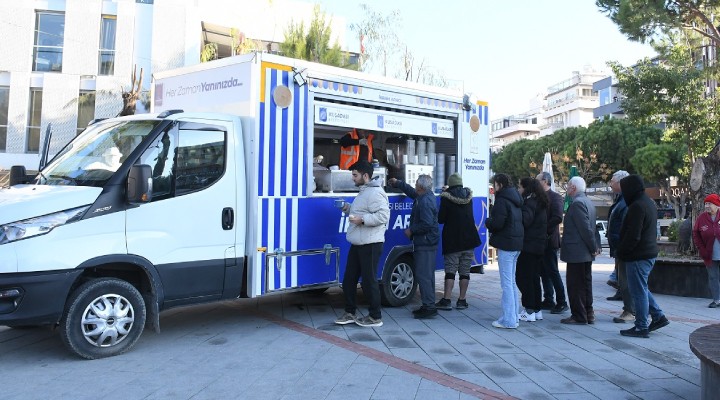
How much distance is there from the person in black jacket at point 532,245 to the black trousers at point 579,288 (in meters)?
0.41

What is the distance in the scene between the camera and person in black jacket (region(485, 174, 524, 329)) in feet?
22.7

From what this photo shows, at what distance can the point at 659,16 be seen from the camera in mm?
12688

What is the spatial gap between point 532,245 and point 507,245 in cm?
57

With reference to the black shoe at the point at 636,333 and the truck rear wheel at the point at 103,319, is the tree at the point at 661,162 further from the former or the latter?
the truck rear wheel at the point at 103,319

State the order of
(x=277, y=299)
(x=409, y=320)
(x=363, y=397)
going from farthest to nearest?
(x=277, y=299), (x=409, y=320), (x=363, y=397)

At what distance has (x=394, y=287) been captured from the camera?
26.2 ft

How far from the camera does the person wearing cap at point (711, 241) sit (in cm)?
874

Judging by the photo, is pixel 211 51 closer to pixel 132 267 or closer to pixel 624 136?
pixel 132 267

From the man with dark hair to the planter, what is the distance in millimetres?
2956

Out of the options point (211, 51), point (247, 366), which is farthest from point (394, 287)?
point (211, 51)

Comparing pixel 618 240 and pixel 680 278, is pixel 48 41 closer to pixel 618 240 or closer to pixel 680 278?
pixel 618 240

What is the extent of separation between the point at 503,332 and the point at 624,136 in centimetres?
3670

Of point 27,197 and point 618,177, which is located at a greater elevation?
point 618,177

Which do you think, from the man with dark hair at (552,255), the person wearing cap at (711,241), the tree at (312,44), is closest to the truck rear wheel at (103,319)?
the man with dark hair at (552,255)
